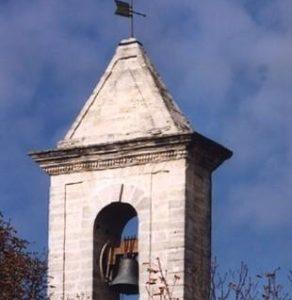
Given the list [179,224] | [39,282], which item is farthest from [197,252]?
[39,282]

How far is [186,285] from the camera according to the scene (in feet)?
86.5

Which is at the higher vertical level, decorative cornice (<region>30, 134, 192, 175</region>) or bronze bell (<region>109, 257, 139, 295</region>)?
decorative cornice (<region>30, 134, 192, 175</region>)

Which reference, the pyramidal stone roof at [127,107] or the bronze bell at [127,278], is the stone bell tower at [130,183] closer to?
the pyramidal stone roof at [127,107]

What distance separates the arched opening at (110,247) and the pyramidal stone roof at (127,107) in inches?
44.3

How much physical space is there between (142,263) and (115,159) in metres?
1.61

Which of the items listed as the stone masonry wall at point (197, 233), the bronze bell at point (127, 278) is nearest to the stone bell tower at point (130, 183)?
the stone masonry wall at point (197, 233)

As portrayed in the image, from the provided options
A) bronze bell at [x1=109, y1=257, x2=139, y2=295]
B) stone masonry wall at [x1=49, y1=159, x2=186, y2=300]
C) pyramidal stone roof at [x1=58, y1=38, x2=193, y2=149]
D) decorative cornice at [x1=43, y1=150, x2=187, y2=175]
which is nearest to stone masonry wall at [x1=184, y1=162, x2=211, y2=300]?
stone masonry wall at [x1=49, y1=159, x2=186, y2=300]

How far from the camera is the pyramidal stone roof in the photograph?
27.4 m

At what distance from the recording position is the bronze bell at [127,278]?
27266mm

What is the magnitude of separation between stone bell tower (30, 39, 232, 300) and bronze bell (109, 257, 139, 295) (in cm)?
12

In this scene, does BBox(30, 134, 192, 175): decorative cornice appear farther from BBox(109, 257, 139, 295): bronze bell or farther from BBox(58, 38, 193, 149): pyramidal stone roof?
BBox(109, 257, 139, 295): bronze bell

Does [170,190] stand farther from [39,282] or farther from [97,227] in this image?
[39,282]

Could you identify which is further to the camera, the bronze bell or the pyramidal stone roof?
the pyramidal stone roof

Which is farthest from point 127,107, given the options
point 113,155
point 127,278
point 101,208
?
point 127,278
